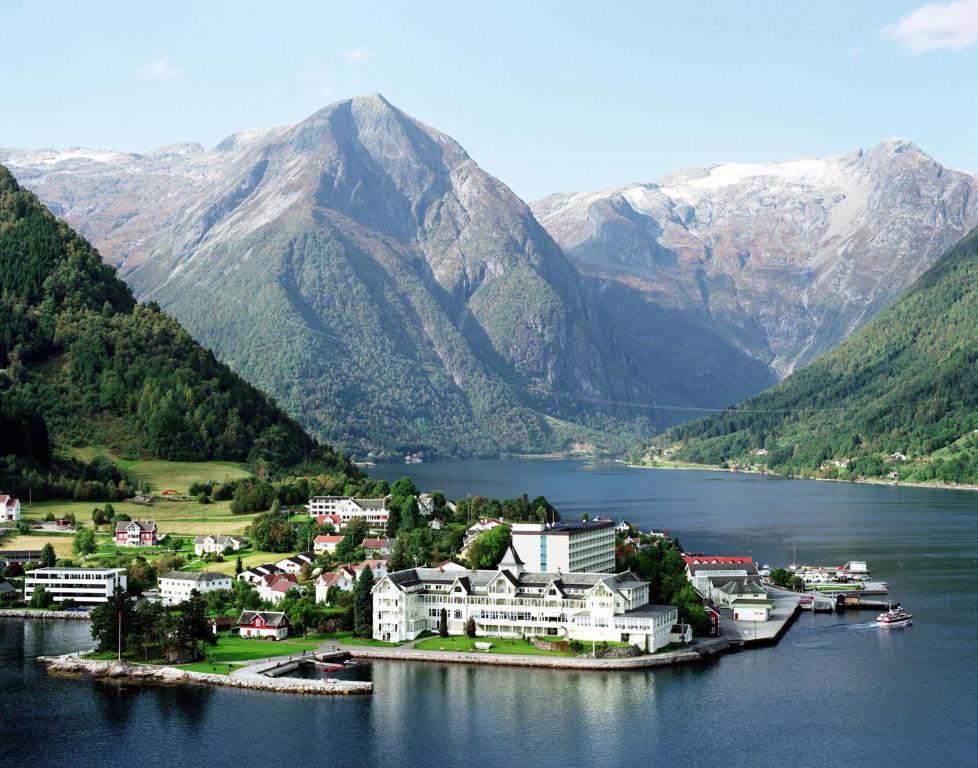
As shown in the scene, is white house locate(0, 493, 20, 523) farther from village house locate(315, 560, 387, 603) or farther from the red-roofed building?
the red-roofed building

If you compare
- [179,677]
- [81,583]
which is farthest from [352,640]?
[81,583]

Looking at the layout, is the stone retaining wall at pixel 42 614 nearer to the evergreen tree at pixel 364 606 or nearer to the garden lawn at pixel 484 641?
the evergreen tree at pixel 364 606

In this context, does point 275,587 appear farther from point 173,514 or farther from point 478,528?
point 173,514

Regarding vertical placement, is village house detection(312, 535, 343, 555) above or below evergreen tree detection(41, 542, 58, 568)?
above

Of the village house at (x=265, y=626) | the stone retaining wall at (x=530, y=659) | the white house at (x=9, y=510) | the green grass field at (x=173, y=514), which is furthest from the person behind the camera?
the white house at (x=9, y=510)

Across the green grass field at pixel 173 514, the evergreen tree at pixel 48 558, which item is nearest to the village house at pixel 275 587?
the evergreen tree at pixel 48 558

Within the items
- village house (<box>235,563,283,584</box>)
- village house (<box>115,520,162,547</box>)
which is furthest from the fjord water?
village house (<box>115,520,162,547</box>)
